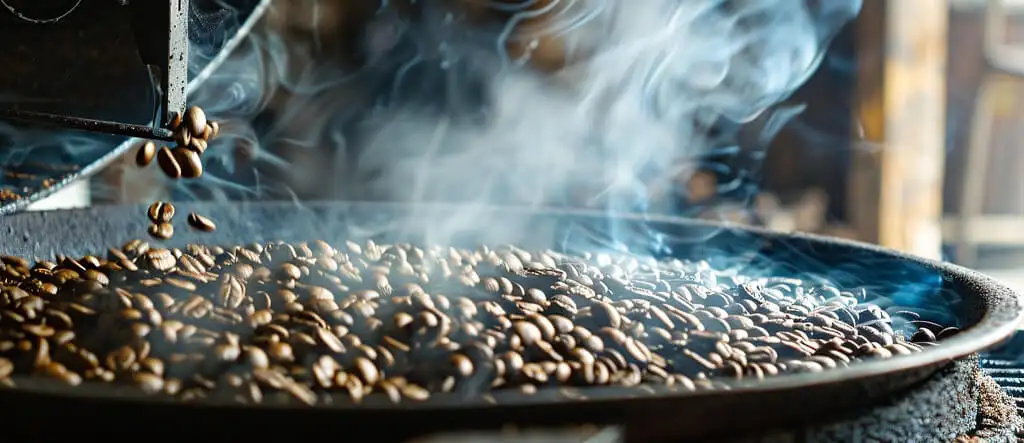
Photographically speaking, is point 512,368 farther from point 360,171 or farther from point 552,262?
point 360,171

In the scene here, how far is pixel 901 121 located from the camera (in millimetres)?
3459

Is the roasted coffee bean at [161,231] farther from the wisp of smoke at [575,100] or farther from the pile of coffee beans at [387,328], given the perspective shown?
the wisp of smoke at [575,100]

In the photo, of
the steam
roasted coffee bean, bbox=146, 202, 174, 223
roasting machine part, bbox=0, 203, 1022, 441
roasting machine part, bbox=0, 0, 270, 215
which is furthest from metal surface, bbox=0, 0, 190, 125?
the steam

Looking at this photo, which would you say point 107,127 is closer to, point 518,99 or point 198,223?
point 198,223

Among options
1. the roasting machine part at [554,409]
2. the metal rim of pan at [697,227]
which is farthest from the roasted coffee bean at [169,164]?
the roasting machine part at [554,409]

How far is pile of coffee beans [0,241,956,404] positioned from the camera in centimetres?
104

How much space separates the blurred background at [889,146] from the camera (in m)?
3.47

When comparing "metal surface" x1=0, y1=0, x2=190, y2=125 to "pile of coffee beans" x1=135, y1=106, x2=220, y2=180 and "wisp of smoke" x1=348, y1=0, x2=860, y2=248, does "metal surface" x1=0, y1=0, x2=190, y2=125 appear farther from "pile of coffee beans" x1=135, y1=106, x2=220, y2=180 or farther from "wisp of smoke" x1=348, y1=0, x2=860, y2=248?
"wisp of smoke" x1=348, y1=0, x2=860, y2=248

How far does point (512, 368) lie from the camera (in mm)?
1085

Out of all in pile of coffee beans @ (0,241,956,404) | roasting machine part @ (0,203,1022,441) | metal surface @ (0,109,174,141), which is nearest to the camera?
roasting machine part @ (0,203,1022,441)

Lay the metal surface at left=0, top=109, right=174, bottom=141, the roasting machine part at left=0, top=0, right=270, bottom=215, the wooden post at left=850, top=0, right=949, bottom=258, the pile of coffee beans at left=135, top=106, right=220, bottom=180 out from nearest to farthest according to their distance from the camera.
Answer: the metal surface at left=0, top=109, right=174, bottom=141
the pile of coffee beans at left=135, top=106, right=220, bottom=180
the roasting machine part at left=0, top=0, right=270, bottom=215
the wooden post at left=850, top=0, right=949, bottom=258

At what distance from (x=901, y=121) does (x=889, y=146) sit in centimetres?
11

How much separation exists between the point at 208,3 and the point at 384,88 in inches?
121

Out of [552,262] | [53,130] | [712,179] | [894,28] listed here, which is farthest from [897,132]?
[53,130]
